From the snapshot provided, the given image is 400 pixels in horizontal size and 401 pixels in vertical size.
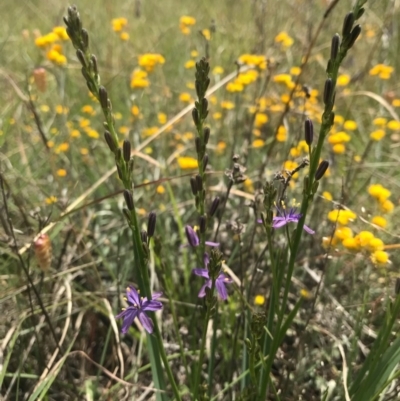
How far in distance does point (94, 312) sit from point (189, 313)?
1.34 feet

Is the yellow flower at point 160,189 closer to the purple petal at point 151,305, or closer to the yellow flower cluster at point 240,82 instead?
the yellow flower cluster at point 240,82

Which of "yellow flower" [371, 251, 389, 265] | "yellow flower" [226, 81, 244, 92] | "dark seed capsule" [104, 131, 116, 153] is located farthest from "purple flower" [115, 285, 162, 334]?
"yellow flower" [226, 81, 244, 92]

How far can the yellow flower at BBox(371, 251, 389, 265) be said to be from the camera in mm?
1771

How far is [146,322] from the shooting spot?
1112 millimetres

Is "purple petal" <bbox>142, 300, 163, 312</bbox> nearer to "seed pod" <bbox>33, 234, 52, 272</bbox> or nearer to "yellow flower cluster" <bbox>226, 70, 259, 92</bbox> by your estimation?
"seed pod" <bbox>33, 234, 52, 272</bbox>

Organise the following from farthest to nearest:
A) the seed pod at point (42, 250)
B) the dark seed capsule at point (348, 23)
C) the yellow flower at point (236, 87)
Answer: the yellow flower at point (236, 87) < the seed pod at point (42, 250) < the dark seed capsule at point (348, 23)

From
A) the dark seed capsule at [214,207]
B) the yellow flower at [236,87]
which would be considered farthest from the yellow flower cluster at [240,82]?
the dark seed capsule at [214,207]

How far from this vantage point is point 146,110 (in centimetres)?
406

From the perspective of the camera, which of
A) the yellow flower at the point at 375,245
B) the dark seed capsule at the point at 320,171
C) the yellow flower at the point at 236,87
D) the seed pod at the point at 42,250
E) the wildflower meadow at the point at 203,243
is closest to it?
the dark seed capsule at the point at 320,171

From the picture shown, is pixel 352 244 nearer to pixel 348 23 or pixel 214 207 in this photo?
pixel 214 207

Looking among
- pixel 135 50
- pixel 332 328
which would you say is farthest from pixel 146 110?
pixel 332 328

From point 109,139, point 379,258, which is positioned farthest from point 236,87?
point 109,139

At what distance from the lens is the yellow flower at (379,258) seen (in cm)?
177

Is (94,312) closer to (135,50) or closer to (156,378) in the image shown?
(156,378)
